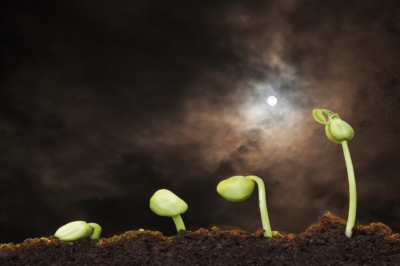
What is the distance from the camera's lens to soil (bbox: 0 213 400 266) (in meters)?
0.66

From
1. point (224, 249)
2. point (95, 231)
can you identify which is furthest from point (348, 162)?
point (95, 231)

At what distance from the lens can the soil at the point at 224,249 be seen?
661mm

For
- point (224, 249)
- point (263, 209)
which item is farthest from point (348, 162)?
point (224, 249)

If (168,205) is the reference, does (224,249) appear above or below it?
below

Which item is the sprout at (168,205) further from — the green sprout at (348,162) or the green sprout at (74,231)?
the green sprout at (348,162)

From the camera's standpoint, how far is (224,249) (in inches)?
26.6

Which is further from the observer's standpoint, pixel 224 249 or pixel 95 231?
pixel 95 231

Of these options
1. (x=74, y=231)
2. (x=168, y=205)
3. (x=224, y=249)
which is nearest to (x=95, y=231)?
(x=74, y=231)

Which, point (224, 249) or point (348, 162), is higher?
point (348, 162)

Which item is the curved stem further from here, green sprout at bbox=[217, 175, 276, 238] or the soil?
green sprout at bbox=[217, 175, 276, 238]

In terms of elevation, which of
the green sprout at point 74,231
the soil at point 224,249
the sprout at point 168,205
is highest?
the sprout at point 168,205

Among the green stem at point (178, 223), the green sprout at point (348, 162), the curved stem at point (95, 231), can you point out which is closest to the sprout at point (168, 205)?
the green stem at point (178, 223)

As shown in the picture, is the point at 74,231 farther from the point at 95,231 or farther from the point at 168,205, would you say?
the point at 168,205

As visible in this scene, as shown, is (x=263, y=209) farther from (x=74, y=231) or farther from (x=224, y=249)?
(x=74, y=231)
